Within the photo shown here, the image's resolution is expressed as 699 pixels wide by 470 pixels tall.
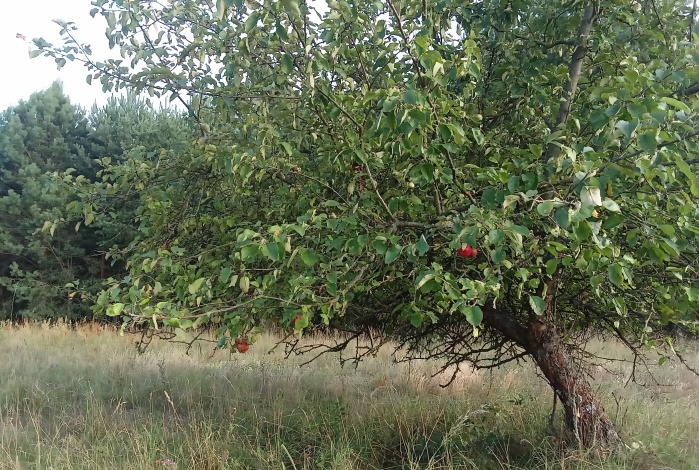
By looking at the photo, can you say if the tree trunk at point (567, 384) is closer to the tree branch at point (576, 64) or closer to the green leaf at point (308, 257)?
the tree branch at point (576, 64)

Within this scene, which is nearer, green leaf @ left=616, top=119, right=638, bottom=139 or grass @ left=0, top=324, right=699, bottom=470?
green leaf @ left=616, top=119, right=638, bottom=139

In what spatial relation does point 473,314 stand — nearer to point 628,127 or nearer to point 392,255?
point 392,255

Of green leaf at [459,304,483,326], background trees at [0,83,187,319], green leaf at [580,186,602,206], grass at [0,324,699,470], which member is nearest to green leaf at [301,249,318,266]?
green leaf at [459,304,483,326]

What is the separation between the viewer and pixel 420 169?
2092 millimetres

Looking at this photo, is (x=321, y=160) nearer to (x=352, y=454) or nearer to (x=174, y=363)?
(x=352, y=454)

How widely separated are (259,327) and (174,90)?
4.33 ft

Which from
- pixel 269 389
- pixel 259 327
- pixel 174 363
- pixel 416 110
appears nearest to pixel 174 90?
pixel 259 327

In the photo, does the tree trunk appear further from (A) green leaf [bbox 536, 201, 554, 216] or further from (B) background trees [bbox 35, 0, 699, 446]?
(A) green leaf [bbox 536, 201, 554, 216]

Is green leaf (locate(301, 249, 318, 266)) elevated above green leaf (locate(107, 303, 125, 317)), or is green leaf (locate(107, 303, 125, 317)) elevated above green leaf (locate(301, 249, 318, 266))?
green leaf (locate(301, 249, 318, 266))

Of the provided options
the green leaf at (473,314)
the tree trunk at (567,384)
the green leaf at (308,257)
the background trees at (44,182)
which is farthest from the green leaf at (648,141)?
the background trees at (44,182)

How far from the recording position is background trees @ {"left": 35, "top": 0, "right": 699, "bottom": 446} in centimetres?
187

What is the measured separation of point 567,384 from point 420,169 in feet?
6.25

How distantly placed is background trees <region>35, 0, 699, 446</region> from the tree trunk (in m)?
0.01

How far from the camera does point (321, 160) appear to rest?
2945 mm
